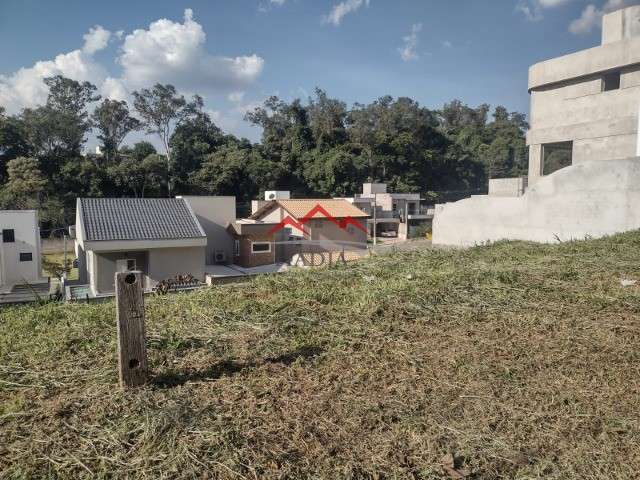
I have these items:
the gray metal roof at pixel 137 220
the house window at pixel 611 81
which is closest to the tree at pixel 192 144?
the gray metal roof at pixel 137 220

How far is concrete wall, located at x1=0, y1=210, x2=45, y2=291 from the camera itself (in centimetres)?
1562

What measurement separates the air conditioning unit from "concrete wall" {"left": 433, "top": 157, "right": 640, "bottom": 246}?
1021 centimetres

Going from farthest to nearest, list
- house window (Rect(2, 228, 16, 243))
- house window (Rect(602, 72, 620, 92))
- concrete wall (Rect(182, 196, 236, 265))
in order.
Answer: concrete wall (Rect(182, 196, 236, 265))
house window (Rect(2, 228, 16, 243))
house window (Rect(602, 72, 620, 92))

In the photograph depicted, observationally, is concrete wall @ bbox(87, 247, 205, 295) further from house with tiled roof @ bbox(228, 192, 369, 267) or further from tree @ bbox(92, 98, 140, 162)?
tree @ bbox(92, 98, 140, 162)

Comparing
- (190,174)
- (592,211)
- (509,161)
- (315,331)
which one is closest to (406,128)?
(509,161)

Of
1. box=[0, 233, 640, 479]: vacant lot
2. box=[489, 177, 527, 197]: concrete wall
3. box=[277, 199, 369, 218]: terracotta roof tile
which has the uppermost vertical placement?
box=[489, 177, 527, 197]: concrete wall

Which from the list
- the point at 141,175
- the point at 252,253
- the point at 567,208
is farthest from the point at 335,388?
the point at 141,175

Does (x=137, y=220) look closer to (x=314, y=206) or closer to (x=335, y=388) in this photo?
(x=314, y=206)

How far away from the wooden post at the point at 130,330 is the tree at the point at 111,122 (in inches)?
1312

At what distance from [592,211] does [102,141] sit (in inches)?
1275

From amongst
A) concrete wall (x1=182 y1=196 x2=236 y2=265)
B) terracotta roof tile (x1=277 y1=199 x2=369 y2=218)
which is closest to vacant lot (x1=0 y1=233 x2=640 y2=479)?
concrete wall (x1=182 y1=196 x2=236 y2=265)

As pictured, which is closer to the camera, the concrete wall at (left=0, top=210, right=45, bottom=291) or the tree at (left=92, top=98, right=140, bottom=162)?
the concrete wall at (left=0, top=210, right=45, bottom=291)

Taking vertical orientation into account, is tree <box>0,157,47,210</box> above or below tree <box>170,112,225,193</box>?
below

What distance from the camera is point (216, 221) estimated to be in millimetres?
18797
